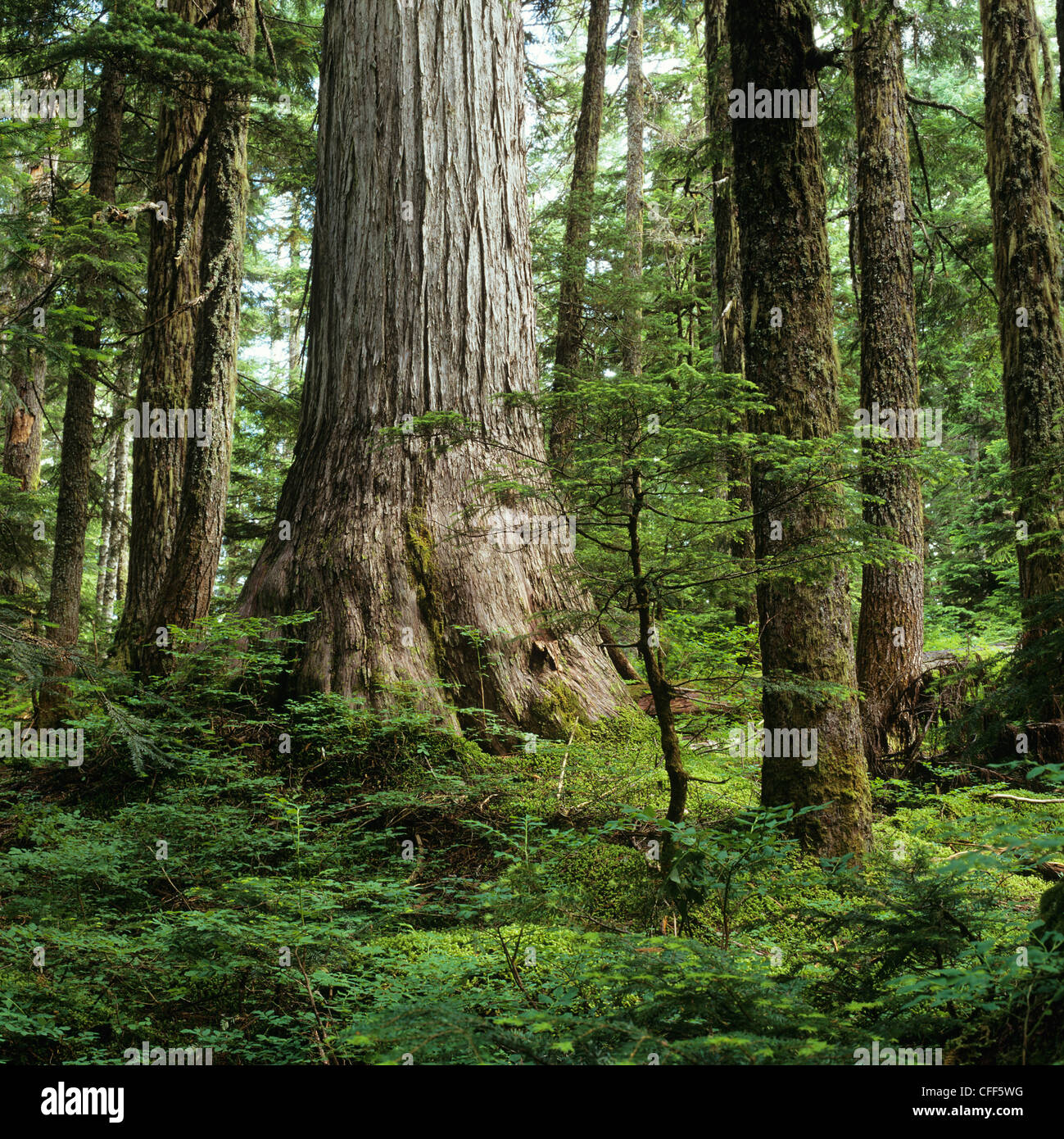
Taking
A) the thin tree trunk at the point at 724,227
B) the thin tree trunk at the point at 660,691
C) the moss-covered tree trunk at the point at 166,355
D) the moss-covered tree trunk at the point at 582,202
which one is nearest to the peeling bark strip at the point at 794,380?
the thin tree trunk at the point at 660,691

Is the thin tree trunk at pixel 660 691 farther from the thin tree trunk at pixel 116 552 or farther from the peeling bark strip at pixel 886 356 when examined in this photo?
the thin tree trunk at pixel 116 552

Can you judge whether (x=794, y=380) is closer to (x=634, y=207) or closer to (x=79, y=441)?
(x=79, y=441)

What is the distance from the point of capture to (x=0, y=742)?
5.64 m

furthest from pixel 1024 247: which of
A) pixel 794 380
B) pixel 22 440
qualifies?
pixel 22 440

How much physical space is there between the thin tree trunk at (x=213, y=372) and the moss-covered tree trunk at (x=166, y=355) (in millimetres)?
1095

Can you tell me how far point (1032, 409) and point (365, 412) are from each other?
6.10 metres

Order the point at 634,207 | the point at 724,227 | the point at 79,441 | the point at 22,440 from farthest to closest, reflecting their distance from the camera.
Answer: the point at 634,207, the point at 22,440, the point at 724,227, the point at 79,441

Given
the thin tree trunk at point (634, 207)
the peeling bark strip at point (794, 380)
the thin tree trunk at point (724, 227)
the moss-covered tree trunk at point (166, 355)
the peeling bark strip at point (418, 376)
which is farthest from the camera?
the thin tree trunk at point (634, 207)

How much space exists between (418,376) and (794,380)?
8.61ft

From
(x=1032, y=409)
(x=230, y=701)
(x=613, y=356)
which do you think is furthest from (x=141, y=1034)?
(x=613, y=356)

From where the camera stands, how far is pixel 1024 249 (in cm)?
785

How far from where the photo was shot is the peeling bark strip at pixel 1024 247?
745 cm

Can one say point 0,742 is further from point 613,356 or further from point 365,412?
point 613,356

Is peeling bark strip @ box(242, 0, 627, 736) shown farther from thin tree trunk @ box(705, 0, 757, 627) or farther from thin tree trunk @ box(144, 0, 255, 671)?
thin tree trunk @ box(705, 0, 757, 627)
